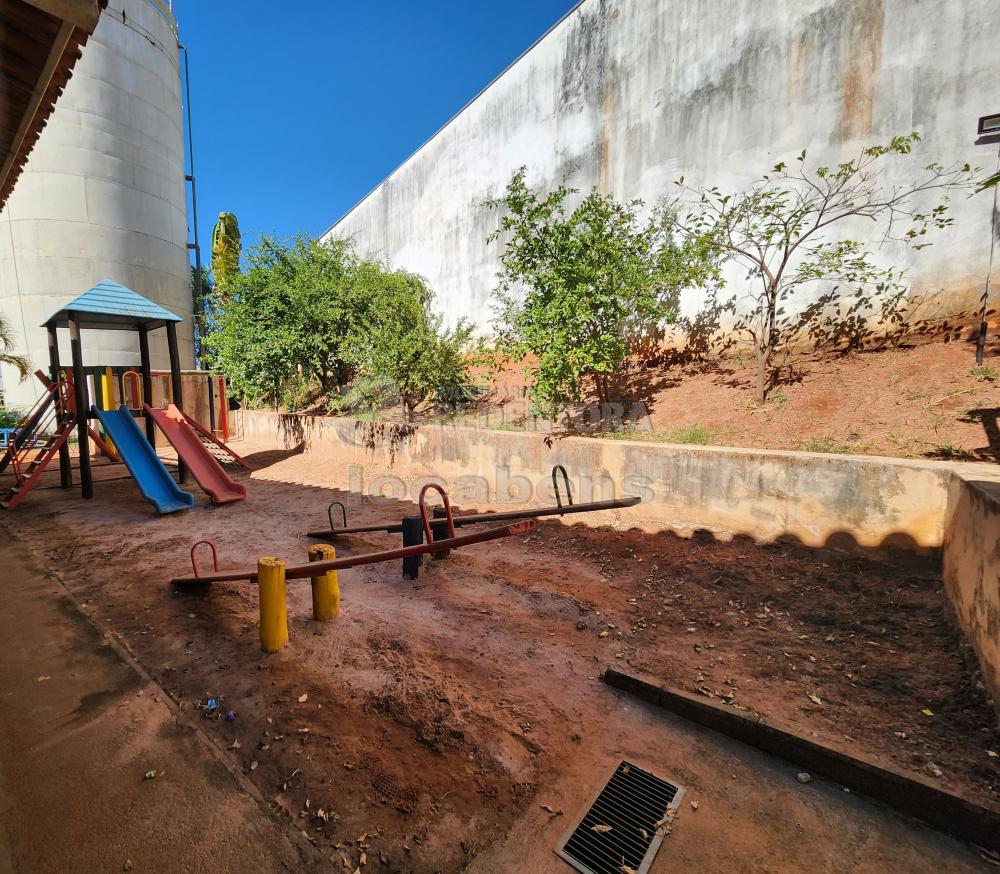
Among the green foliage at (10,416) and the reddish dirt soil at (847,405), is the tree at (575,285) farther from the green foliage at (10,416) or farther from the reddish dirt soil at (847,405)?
the green foliage at (10,416)

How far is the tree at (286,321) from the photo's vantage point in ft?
41.7

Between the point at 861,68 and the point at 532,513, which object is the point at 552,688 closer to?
the point at 532,513

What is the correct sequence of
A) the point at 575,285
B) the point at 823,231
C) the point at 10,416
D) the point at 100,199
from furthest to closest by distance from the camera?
the point at 100,199, the point at 10,416, the point at 823,231, the point at 575,285

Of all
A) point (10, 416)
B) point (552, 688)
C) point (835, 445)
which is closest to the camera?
point (552, 688)

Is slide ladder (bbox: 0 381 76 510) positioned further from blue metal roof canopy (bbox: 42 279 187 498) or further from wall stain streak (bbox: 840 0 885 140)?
wall stain streak (bbox: 840 0 885 140)

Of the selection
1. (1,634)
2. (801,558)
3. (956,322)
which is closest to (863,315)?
(956,322)

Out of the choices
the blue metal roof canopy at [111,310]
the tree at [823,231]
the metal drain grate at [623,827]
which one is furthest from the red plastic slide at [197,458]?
the tree at [823,231]

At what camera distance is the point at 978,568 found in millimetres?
3158

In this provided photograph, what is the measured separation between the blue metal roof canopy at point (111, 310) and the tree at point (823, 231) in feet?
35.3

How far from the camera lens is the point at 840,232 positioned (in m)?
7.75

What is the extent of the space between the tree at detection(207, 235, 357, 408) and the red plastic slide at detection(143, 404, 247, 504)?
3700 mm

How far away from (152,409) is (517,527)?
9.53 meters

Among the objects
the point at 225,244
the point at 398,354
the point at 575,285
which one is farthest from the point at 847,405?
the point at 225,244

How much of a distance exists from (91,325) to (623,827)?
13.4 meters
